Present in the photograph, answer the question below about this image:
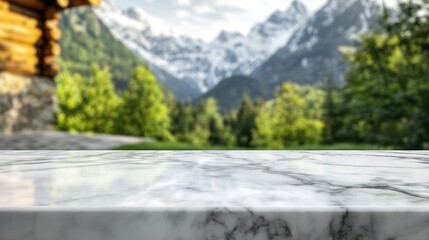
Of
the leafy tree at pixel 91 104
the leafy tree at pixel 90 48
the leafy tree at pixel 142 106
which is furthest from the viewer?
the leafy tree at pixel 90 48

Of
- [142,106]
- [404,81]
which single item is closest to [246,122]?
[142,106]

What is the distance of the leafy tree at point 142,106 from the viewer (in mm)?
24391

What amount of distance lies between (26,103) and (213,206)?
8.53 metres

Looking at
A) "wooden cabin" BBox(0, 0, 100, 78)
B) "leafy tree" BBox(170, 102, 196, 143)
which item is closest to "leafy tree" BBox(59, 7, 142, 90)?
"leafy tree" BBox(170, 102, 196, 143)

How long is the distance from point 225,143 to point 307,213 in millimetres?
53824

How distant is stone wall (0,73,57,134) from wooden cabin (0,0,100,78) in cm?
19

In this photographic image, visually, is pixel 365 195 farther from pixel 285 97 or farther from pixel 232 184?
pixel 285 97

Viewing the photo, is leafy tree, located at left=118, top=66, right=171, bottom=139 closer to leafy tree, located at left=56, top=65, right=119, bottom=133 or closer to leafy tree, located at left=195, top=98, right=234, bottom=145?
leafy tree, located at left=56, top=65, right=119, bottom=133

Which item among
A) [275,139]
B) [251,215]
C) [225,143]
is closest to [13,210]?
[251,215]

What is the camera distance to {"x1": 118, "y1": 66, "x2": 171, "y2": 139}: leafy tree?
24391 millimetres

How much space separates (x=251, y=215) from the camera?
65cm

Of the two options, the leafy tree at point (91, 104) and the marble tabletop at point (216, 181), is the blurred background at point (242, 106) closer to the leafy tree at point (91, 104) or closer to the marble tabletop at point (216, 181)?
the leafy tree at point (91, 104)

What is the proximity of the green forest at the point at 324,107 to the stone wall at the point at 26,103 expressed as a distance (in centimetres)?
237

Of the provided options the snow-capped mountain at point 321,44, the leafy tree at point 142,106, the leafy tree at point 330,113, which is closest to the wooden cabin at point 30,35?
the leafy tree at point 142,106
